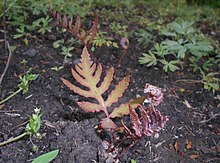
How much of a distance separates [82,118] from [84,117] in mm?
11

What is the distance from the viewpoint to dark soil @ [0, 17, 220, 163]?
1249mm

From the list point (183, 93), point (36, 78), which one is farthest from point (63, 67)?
point (183, 93)

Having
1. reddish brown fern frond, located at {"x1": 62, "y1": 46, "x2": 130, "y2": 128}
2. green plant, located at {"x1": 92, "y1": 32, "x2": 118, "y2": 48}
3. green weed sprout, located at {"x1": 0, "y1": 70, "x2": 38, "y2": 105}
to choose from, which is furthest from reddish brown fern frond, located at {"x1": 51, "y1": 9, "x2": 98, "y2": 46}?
green plant, located at {"x1": 92, "y1": 32, "x2": 118, "y2": 48}

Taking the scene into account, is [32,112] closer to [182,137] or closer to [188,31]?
[182,137]

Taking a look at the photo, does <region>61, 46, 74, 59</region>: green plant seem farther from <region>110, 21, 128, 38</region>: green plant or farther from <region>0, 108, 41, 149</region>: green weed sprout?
<region>0, 108, 41, 149</region>: green weed sprout

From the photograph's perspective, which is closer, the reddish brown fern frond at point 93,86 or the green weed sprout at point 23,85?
the reddish brown fern frond at point 93,86

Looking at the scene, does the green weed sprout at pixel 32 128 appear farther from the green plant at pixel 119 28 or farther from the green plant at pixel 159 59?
the green plant at pixel 119 28

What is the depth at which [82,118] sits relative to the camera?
4.55 feet

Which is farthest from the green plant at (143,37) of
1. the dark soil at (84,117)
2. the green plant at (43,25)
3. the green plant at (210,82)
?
the green plant at (43,25)

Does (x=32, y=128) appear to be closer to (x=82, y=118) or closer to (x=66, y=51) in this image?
(x=82, y=118)

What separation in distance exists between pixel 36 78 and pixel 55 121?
301 millimetres

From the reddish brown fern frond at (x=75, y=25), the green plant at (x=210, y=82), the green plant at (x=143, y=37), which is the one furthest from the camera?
the green plant at (x=143, y=37)

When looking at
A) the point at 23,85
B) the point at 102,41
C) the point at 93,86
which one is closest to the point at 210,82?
the point at 102,41

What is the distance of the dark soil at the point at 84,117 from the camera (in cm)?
125
